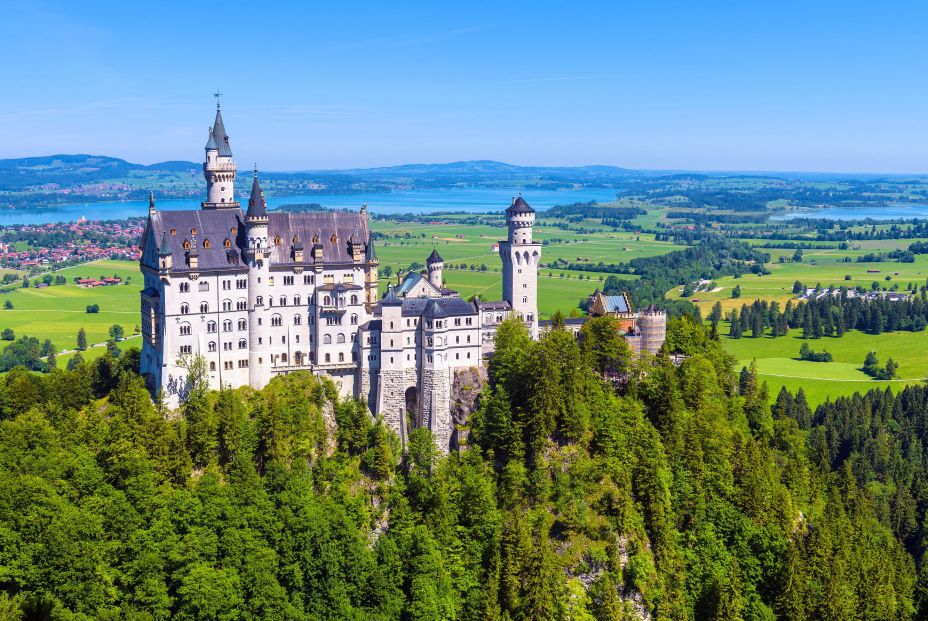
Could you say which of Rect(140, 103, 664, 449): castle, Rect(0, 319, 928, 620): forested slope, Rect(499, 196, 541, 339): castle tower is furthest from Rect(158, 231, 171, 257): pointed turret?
Rect(499, 196, 541, 339): castle tower

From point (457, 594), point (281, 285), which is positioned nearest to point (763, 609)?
point (457, 594)

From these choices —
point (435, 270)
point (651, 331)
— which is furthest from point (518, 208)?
point (651, 331)

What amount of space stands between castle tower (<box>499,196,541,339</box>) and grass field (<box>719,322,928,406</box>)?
6175 centimetres

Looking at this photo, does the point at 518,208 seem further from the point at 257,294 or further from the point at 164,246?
the point at 164,246

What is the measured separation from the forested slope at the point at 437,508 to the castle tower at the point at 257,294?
2495 millimetres

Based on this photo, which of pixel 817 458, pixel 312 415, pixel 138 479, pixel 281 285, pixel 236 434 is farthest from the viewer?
pixel 817 458

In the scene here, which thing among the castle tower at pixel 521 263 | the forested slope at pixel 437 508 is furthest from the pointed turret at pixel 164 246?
the castle tower at pixel 521 263

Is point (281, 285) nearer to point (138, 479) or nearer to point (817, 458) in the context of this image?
point (138, 479)

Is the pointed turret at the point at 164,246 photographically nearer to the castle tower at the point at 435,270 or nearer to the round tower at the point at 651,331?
the castle tower at the point at 435,270

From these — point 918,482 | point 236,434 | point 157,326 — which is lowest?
point 918,482

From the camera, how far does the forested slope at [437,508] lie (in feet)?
214

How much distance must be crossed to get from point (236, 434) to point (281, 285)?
15.7 meters

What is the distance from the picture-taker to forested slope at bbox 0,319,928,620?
65.2 metres

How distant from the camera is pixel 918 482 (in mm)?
110188
